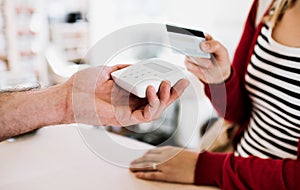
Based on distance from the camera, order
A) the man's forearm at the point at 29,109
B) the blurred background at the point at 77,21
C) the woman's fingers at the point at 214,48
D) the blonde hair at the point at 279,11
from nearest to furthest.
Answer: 1. the man's forearm at the point at 29,109
2. the woman's fingers at the point at 214,48
3. the blonde hair at the point at 279,11
4. the blurred background at the point at 77,21

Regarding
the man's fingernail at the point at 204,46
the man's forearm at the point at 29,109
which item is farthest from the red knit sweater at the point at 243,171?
the man's forearm at the point at 29,109

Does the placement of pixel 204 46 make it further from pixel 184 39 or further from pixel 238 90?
pixel 238 90

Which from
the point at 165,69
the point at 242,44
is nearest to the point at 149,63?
the point at 165,69

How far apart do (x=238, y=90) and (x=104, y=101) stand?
0.37 m

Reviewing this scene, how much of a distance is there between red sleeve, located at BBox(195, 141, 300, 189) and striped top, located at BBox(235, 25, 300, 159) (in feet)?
0.36

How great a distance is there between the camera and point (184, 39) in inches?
23.0

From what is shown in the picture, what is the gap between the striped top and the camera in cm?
71

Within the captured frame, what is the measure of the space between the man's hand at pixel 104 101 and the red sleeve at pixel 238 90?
231 mm

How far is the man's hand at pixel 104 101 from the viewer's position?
574mm

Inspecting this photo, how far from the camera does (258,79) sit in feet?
2.56

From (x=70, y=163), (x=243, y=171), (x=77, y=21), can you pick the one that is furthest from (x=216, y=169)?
(x=77, y=21)

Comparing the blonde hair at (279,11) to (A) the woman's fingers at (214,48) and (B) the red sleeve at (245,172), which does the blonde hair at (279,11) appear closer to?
(A) the woman's fingers at (214,48)

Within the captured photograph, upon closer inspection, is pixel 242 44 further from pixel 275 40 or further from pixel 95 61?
pixel 95 61

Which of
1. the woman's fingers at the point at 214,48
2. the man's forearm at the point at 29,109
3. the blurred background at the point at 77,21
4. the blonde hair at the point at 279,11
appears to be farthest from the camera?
the blurred background at the point at 77,21
